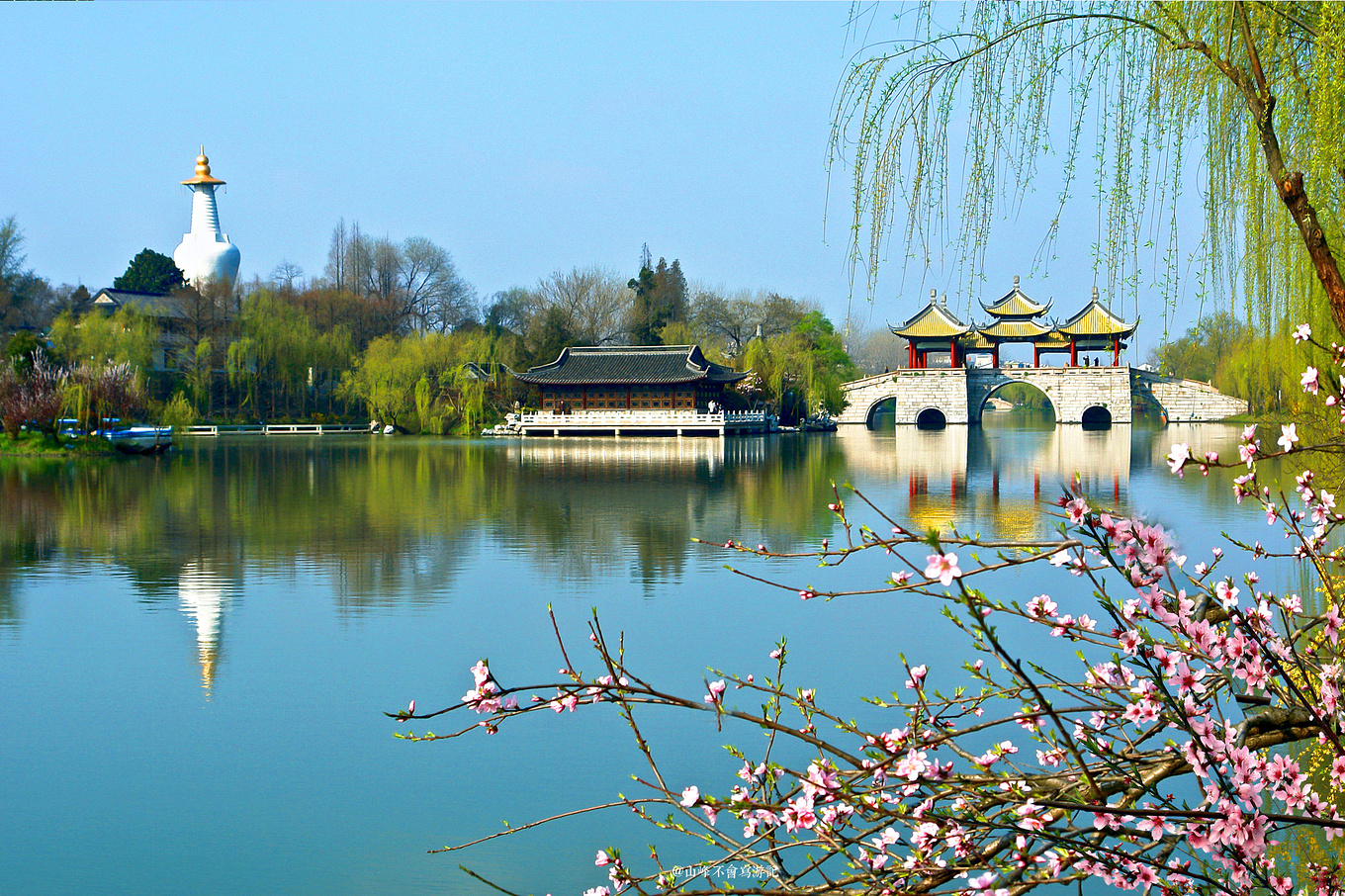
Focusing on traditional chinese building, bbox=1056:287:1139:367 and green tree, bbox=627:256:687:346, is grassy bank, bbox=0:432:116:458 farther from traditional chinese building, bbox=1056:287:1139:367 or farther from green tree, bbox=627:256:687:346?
traditional chinese building, bbox=1056:287:1139:367

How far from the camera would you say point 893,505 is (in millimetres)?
13508

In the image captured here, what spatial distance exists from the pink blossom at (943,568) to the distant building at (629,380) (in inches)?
1428

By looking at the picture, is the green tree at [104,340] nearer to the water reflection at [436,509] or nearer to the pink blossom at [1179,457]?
the water reflection at [436,509]

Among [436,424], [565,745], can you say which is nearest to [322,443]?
[436,424]

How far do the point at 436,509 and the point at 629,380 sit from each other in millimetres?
25375

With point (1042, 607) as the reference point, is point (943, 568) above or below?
above

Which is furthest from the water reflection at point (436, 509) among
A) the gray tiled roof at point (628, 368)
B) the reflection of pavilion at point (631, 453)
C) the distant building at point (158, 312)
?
the distant building at point (158, 312)

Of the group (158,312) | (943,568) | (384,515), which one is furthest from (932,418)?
(943,568)

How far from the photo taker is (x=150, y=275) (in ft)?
159

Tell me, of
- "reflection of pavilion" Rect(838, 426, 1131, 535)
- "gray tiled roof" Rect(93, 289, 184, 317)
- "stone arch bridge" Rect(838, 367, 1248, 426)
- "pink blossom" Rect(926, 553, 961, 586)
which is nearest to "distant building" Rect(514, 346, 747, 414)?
"reflection of pavilion" Rect(838, 426, 1131, 535)

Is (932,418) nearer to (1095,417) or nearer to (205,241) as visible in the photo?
(1095,417)

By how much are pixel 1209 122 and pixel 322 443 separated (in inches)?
1221

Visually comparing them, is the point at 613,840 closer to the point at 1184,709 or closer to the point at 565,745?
the point at 565,745

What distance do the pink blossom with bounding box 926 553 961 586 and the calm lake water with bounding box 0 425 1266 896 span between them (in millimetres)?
2658
